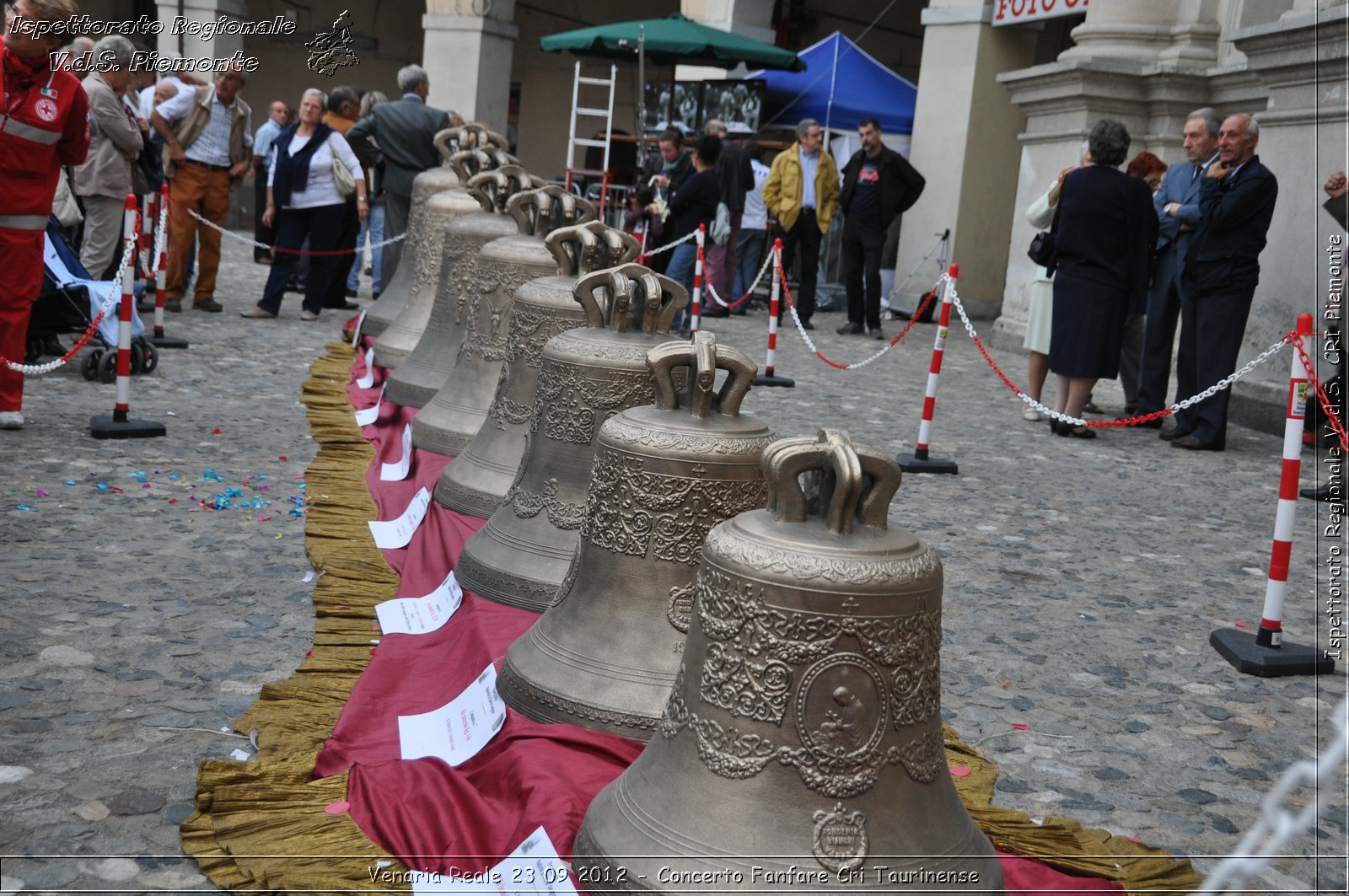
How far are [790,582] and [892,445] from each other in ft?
19.9

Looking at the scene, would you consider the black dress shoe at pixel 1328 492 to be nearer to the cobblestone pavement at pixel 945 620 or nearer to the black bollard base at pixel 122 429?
the cobblestone pavement at pixel 945 620

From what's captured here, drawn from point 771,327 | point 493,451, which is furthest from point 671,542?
point 771,327

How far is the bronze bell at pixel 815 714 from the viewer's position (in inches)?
96.8

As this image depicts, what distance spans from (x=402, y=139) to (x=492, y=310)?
5.83m

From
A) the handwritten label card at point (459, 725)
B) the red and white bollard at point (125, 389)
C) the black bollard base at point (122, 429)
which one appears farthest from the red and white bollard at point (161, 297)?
the handwritten label card at point (459, 725)

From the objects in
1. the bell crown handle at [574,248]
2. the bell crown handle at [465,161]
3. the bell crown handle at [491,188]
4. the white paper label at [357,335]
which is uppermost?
the bell crown handle at [465,161]

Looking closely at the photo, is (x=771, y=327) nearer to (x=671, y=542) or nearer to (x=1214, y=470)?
(x=1214, y=470)

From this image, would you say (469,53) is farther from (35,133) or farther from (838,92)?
(35,133)

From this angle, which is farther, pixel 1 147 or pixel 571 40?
pixel 571 40

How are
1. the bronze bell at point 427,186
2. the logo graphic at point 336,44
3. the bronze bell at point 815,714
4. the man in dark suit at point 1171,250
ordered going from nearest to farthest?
the bronze bell at point 815,714 < the bronze bell at point 427,186 < the man in dark suit at point 1171,250 < the logo graphic at point 336,44

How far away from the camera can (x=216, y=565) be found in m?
5.05

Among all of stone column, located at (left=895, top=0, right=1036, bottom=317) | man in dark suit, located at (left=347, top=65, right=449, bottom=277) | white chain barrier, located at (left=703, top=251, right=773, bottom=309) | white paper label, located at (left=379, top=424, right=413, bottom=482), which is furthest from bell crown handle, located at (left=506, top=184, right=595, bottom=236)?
stone column, located at (left=895, top=0, right=1036, bottom=317)

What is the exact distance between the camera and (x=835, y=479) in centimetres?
253

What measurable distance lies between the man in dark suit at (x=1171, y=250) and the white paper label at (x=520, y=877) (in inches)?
286
